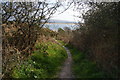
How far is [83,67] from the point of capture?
6.12ft

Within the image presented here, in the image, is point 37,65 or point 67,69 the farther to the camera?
point 37,65

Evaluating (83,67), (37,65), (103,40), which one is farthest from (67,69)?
(37,65)

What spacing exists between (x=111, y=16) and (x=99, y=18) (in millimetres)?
173

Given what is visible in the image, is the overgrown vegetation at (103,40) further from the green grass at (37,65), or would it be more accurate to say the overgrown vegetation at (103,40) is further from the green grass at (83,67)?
the green grass at (37,65)

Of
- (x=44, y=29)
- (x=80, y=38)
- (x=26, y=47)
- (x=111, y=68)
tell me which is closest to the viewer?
(x=111, y=68)

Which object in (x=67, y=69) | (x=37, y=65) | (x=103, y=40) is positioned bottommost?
(x=37, y=65)

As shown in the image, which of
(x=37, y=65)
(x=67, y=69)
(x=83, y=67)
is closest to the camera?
(x=83, y=67)

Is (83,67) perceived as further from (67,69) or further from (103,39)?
(103,39)

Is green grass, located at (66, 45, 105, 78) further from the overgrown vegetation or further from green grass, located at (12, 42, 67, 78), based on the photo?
green grass, located at (12, 42, 67, 78)

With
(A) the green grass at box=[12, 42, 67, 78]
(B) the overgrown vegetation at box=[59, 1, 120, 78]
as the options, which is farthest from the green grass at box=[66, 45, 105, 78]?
(A) the green grass at box=[12, 42, 67, 78]

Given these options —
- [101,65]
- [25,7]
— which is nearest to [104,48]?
[101,65]

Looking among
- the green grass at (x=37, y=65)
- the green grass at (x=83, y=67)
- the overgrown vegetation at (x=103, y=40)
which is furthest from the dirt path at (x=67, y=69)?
the green grass at (x=37, y=65)

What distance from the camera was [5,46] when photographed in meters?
3.61

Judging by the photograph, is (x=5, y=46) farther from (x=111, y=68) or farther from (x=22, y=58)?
(x=111, y=68)
